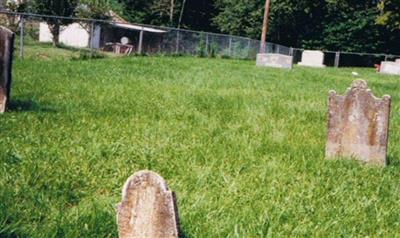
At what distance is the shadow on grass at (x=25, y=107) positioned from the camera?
285 inches

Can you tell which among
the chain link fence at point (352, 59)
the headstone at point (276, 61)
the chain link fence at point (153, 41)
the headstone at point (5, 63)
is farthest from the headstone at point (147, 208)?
the chain link fence at point (352, 59)

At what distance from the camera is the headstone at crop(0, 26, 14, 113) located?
6824mm

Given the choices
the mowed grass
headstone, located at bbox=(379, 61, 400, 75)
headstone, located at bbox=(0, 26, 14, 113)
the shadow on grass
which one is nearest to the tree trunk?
headstone, located at bbox=(379, 61, 400, 75)

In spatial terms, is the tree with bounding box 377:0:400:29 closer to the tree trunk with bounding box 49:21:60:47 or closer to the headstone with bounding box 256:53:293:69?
the headstone with bounding box 256:53:293:69

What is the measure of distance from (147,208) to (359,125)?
388 centimetres

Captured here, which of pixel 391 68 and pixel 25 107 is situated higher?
pixel 391 68

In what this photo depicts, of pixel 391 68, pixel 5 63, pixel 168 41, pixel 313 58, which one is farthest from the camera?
pixel 313 58

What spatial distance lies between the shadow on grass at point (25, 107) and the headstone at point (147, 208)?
5.11m

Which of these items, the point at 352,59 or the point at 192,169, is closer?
the point at 192,169

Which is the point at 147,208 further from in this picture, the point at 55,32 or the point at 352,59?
the point at 352,59

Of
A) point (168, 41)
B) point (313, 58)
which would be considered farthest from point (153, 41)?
point (313, 58)

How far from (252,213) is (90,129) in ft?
10.5

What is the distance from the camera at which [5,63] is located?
689 cm

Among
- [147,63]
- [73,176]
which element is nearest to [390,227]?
[73,176]
